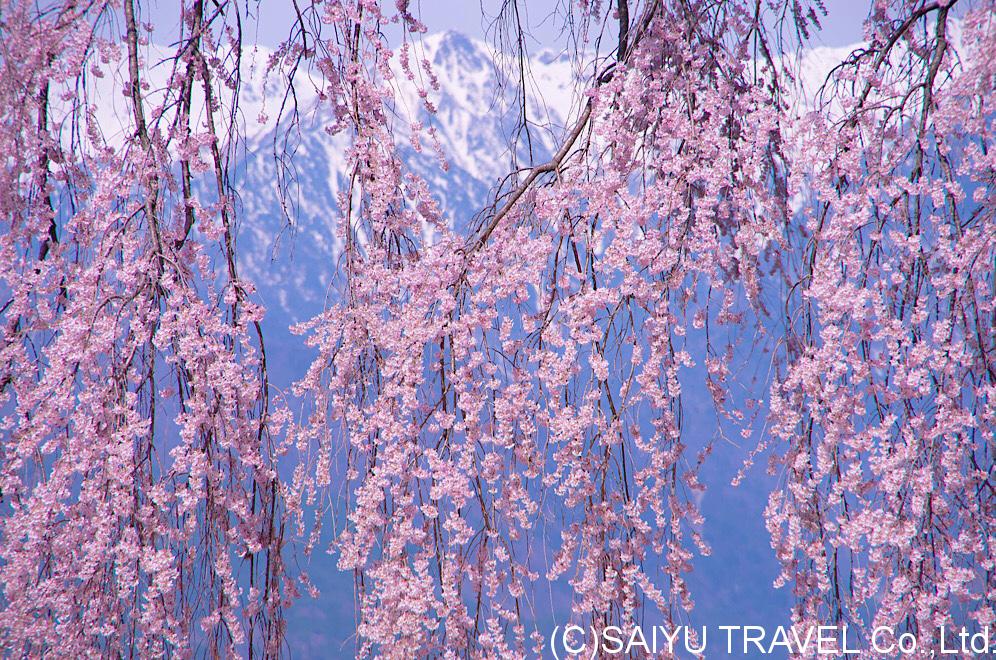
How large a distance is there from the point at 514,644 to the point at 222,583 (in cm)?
63

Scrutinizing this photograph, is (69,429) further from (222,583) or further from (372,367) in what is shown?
(372,367)

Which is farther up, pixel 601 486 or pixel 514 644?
pixel 601 486

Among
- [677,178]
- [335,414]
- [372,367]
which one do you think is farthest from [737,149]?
[335,414]

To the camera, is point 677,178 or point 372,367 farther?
point 372,367

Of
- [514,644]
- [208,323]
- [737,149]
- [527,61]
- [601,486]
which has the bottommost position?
[514,644]

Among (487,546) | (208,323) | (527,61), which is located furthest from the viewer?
(527,61)

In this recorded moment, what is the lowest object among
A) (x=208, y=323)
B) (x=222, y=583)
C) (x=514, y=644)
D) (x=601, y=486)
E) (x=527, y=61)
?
(x=514, y=644)

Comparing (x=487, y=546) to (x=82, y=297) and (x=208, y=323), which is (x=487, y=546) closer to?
(x=208, y=323)

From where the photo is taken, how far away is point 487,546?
1641 mm

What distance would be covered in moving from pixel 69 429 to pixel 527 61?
4.42ft

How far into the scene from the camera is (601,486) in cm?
153

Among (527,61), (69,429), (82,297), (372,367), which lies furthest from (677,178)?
(69,429)

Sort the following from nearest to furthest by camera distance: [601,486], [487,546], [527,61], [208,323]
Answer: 1. [208,323]
2. [601,486]
3. [487,546]
4. [527,61]

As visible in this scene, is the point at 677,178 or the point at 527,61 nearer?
the point at 677,178
